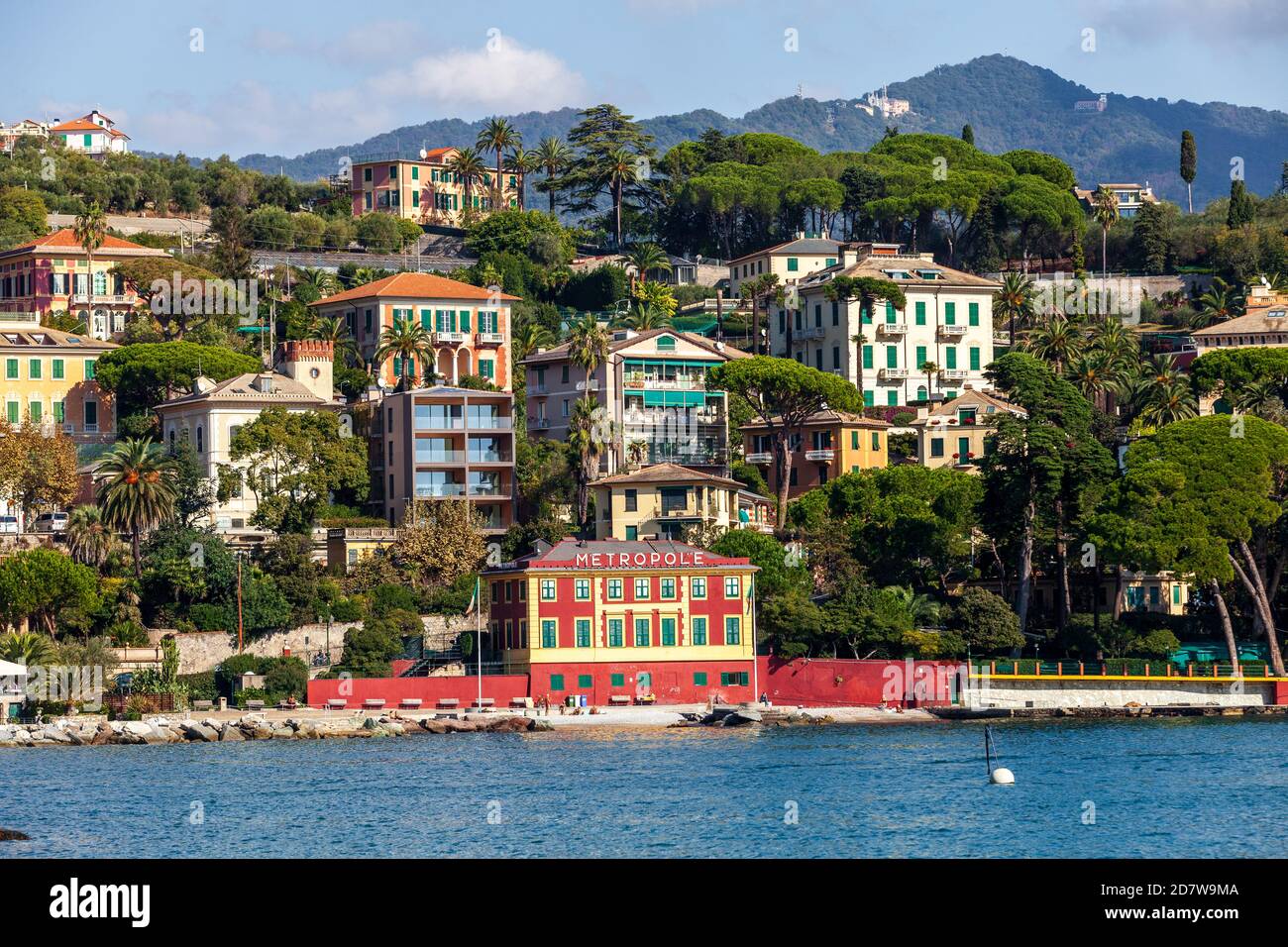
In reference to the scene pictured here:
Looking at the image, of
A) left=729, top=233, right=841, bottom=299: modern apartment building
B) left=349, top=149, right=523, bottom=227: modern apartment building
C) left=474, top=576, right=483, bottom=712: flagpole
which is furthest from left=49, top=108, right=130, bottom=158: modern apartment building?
left=474, top=576, right=483, bottom=712: flagpole

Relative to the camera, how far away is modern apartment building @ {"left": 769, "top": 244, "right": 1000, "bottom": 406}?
10669cm

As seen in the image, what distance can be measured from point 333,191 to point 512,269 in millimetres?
36560

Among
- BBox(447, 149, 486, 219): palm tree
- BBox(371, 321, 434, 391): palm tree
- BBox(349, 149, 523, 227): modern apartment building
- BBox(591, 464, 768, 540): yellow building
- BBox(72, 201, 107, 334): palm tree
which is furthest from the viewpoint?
BBox(349, 149, 523, 227): modern apartment building

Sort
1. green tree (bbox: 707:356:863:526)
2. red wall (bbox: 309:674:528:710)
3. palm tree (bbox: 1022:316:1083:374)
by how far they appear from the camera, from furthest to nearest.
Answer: palm tree (bbox: 1022:316:1083:374), green tree (bbox: 707:356:863:526), red wall (bbox: 309:674:528:710)

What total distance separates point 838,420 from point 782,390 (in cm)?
326

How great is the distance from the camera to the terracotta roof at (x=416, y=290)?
105 m

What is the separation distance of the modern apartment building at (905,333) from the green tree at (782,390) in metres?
10.7

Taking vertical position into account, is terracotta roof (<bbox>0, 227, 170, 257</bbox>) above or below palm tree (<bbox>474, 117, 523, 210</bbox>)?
below

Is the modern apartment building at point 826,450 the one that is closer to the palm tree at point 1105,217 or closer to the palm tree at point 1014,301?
the palm tree at point 1014,301

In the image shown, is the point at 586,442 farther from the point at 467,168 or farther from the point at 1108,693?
the point at 467,168

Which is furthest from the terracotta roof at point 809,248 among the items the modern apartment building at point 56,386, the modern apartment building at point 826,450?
the modern apartment building at point 56,386

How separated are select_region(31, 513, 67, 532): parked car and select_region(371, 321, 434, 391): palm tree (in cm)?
1768

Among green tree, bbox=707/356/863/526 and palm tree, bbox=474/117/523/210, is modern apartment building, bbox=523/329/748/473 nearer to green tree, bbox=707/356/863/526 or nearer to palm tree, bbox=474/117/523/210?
green tree, bbox=707/356/863/526

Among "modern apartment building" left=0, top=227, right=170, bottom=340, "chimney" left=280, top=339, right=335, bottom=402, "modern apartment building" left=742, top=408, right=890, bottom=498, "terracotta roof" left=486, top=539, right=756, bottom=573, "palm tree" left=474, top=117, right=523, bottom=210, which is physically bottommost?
"terracotta roof" left=486, top=539, right=756, bottom=573
